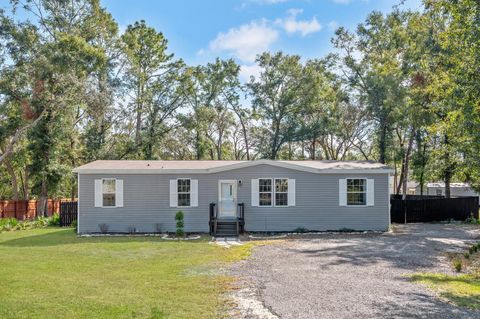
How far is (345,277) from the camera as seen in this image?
852 cm

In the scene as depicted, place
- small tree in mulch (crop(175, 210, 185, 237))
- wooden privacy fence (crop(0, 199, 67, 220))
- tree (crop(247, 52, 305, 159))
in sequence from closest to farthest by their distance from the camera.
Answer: small tree in mulch (crop(175, 210, 185, 237)), wooden privacy fence (crop(0, 199, 67, 220)), tree (crop(247, 52, 305, 159))

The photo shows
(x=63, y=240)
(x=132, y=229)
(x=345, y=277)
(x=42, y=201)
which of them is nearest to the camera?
(x=345, y=277)

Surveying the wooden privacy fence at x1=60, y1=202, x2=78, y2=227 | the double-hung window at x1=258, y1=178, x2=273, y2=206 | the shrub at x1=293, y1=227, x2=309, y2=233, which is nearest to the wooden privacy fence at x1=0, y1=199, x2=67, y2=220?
the wooden privacy fence at x1=60, y1=202, x2=78, y2=227

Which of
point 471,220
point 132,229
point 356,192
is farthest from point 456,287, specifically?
point 471,220

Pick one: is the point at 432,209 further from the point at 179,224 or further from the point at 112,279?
the point at 112,279

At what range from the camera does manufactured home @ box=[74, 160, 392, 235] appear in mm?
16359

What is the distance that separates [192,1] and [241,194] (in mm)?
7621

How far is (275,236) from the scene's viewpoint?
15.7 metres

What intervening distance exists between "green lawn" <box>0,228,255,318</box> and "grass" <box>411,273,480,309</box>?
3972 millimetres

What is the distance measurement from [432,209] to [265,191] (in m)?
10.0

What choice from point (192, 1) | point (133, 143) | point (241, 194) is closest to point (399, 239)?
point (241, 194)

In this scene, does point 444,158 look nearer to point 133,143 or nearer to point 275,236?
point 275,236

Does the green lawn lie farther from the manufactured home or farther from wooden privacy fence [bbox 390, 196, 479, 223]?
wooden privacy fence [bbox 390, 196, 479, 223]

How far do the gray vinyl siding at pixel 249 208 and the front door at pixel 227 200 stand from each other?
0.88ft
